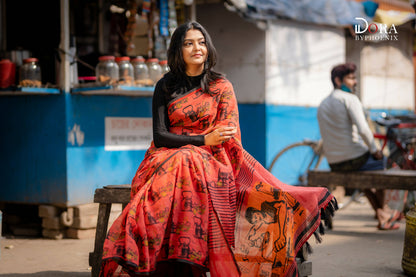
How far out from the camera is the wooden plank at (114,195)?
4.11 m

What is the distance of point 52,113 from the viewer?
6035mm

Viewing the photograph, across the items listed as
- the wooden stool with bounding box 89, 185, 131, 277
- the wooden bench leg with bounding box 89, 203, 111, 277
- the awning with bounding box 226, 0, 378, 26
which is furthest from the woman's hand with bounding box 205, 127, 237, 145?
the awning with bounding box 226, 0, 378, 26

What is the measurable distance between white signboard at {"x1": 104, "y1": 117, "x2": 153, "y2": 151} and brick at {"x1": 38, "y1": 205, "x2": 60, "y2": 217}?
2.74 feet

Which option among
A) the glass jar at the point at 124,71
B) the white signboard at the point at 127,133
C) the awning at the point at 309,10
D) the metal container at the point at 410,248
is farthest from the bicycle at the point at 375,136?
the metal container at the point at 410,248

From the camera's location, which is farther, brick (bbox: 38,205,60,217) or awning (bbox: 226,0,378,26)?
awning (bbox: 226,0,378,26)

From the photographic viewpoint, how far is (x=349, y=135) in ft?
20.7

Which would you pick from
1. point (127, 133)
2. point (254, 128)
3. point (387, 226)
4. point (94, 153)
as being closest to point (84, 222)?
point (94, 153)

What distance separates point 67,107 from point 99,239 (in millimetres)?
2255

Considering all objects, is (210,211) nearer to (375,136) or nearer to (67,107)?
(67,107)

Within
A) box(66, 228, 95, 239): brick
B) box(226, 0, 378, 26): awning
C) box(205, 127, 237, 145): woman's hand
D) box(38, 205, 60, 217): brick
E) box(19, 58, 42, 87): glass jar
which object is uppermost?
box(226, 0, 378, 26): awning

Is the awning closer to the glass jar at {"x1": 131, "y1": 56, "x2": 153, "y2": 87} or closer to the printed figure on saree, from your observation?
the glass jar at {"x1": 131, "y1": 56, "x2": 153, "y2": 87}

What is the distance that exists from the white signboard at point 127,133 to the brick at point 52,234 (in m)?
1.01

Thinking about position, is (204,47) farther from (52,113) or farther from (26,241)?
(26,241)

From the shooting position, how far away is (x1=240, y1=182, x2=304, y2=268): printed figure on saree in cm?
352
